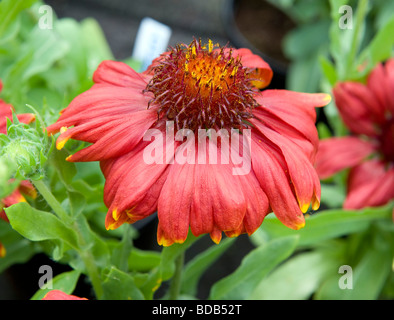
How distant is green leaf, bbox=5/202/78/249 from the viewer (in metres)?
0.41

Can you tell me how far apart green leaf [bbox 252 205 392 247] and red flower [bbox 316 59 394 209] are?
0.02m

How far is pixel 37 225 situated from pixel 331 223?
1.49ft

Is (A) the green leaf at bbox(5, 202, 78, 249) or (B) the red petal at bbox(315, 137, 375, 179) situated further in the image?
(B) the red petal at bbox(315, 137, 375, 179)

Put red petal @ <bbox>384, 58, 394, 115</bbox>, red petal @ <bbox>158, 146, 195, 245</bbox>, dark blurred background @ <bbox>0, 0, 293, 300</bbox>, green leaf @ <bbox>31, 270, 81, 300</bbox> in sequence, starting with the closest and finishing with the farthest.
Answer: red petal @ <bbox>158, 146, 195, 245</bbox> < green leaf @ <bbox>31, 270, 81, 300</bbox> < red petal @ <bbox>384, 58, 394, 115</bbox> < dark blurred background @ <bbox>0, 0, 293, 300</bbox>

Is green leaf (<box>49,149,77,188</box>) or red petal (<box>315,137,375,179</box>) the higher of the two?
red petal (<box>315,137,375,179</box>)

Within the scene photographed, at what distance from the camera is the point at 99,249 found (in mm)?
545

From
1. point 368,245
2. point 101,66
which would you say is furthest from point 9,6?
point 368,245

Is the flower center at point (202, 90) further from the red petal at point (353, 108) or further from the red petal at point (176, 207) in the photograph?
the red petal at point (353, 108)

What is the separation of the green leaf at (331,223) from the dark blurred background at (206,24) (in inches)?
14.4

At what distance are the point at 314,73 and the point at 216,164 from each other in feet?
3.03

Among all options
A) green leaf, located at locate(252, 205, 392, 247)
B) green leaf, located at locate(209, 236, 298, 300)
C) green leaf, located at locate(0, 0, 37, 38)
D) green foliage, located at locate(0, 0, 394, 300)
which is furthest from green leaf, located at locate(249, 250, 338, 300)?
green leaf, located at locate(0, 0, 37, 38)

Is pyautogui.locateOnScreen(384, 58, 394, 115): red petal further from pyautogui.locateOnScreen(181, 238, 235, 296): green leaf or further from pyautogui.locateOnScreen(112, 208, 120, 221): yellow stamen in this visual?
pyautogui.locateOnScreen(112, 208, 120, 221): yellow stamen

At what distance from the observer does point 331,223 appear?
2.42ft

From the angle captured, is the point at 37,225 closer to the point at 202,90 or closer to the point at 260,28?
the point at 202,90
